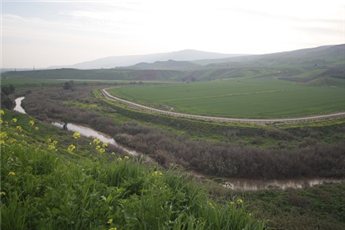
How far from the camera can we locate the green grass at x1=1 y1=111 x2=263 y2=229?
14.3 ft

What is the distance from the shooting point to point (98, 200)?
4926 millimetres

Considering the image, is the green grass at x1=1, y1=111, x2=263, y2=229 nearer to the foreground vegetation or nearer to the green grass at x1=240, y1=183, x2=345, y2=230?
the green grass at x1=240, y1=183, x2=345, y2=230

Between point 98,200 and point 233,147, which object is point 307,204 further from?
point 98,200

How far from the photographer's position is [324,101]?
56.9 m

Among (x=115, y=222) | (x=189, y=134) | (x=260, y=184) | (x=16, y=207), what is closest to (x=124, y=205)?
(x=115, y=222)

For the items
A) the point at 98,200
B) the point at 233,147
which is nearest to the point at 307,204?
the point at 233,147

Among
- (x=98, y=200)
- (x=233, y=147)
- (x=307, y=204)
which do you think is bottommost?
(x=307, y=204)

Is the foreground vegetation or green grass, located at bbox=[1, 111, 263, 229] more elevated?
green grass, located at bbox=[1, 111, 263, 229]

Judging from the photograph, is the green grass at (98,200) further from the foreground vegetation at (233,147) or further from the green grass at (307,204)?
the foreground vegetation at (233,147)

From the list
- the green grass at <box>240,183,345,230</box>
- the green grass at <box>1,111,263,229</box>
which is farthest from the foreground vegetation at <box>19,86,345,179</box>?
the green grass at <box>1,111,263,229</box>

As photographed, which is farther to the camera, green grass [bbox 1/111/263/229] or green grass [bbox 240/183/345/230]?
green grass [bbox 240/183/345/230]

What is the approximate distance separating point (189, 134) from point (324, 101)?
3265cm

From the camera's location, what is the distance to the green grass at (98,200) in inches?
171

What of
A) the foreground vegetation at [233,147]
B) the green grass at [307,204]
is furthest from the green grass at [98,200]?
the foreground vegetation at [233,147]
